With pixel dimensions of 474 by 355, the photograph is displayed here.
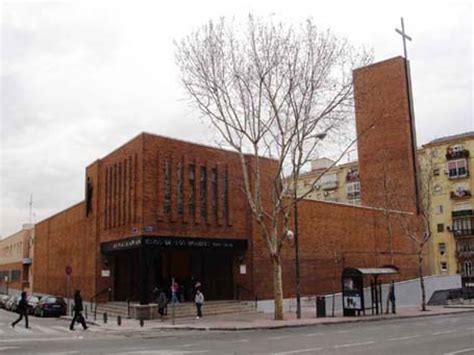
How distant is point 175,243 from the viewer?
101 ft

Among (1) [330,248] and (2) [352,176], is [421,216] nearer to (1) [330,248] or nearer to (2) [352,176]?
(1) [330,248]

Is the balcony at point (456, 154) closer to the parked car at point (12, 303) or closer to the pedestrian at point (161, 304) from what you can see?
the pedestrian at point (161, 304)

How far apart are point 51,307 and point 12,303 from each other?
11.7 meters

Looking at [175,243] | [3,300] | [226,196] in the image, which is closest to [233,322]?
[175,243]

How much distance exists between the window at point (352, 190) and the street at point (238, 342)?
57.3 metres

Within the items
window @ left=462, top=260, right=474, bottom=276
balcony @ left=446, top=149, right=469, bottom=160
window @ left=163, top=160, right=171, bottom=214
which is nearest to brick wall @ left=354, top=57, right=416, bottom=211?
balcony @ left=446, top=149, right=469, bottom=160

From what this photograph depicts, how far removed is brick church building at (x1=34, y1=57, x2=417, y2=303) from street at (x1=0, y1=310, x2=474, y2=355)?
8.59 meters

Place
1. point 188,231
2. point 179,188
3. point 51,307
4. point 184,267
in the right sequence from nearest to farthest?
1. point 188,231
2. point 179,188
3. point 184,267
4. point 51,307

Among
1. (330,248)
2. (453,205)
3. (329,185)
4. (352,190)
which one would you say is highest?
(329,185)

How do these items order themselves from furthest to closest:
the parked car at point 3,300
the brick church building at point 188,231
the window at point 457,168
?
the window at point 457,168 < the parked car at point 3,300 < the brick church building at point 188,231

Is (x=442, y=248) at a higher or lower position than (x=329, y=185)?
lower

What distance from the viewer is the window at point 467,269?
66.2 m

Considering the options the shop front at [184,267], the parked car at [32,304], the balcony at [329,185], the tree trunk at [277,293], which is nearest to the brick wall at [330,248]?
the shop front at [184,267]

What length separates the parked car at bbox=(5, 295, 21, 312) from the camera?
4244 centimetres
